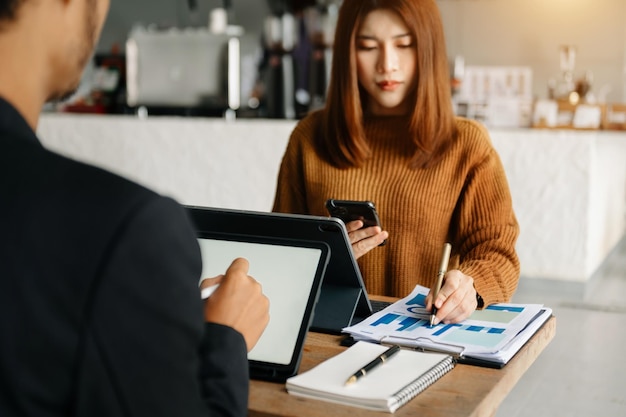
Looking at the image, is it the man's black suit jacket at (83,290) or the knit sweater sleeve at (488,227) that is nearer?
the man's black suit jacket at (83,290)

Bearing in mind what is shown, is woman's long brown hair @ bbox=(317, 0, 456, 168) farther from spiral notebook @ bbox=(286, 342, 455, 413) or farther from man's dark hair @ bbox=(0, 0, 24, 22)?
man's dark hair @ bbox=(0, 0, 24, 22)

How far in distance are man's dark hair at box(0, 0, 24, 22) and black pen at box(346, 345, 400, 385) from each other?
64 cm

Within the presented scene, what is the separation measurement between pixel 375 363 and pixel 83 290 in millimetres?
585

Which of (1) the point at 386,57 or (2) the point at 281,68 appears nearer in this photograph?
(1) the point at 386,57

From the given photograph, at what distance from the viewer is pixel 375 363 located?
45.3 inches

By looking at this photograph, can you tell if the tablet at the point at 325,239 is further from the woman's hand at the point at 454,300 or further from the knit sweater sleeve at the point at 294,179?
the knit sweater sleeve at the point at 294,179

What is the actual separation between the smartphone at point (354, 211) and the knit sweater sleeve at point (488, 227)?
0.71ft

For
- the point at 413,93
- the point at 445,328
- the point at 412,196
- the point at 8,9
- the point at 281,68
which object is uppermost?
the point at 8,9

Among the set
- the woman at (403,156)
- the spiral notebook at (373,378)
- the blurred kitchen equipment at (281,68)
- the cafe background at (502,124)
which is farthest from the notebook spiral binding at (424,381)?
the blurred kitchen equipment at (281,68)

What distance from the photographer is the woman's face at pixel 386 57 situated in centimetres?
193

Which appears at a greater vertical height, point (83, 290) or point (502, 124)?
point (83, 290)

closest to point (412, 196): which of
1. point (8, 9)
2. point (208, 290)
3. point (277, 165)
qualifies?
point (208, 290)

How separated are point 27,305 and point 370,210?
1074 mm

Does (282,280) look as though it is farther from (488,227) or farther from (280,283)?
(488,227)
